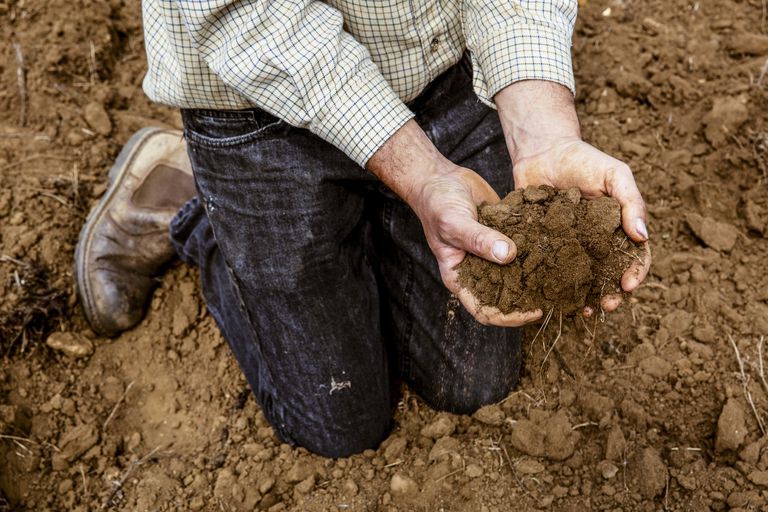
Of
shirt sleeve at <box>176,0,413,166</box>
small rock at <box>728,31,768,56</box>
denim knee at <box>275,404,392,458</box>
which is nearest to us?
shirt sleeve at <box>176,0,413,166</box>

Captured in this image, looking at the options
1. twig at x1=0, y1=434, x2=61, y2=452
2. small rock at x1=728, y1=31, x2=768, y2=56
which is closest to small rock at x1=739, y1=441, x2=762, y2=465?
small rock at x1=728, y1=31, x2=768, y2=56

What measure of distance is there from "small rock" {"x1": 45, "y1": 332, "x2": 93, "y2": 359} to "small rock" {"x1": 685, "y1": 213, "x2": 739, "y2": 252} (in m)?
2.04

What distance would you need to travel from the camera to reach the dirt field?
1.91m

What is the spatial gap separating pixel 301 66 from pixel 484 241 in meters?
0.57

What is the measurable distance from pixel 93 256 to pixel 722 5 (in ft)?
8.48

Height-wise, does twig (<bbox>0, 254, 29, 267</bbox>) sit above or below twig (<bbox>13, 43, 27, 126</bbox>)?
below

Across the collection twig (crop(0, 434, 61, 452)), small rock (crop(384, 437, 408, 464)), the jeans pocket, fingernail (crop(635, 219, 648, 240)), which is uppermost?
the jeans pocket

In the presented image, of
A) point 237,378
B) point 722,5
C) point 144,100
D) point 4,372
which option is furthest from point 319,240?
point 722,5

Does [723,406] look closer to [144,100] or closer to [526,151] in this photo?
[526,151]

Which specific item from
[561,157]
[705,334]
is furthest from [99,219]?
[705,334]

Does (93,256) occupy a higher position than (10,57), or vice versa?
(10,57)

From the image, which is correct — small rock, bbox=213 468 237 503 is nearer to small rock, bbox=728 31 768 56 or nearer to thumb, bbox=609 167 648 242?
thumb, bbox=609 167 648 242

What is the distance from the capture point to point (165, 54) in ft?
5.75

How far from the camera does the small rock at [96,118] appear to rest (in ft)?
8.79
